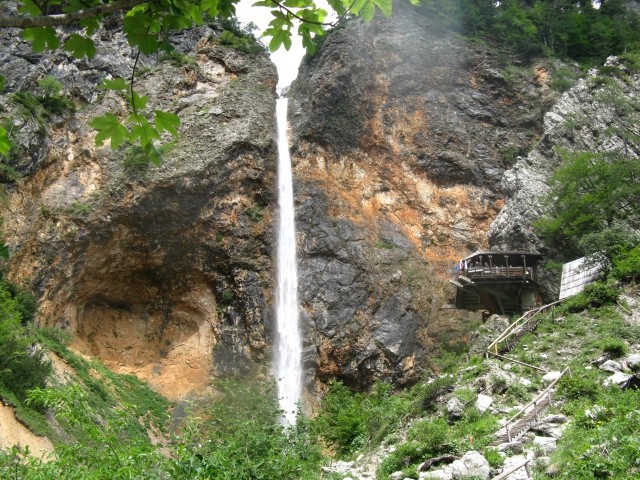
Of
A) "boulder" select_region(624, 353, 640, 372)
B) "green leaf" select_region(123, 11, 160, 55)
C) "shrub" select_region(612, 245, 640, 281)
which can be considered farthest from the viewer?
"shrub" select_region(612, 245, 640, 281)

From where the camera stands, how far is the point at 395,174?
101 feet

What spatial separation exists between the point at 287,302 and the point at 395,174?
955 cm

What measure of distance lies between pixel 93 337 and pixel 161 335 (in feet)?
9.02

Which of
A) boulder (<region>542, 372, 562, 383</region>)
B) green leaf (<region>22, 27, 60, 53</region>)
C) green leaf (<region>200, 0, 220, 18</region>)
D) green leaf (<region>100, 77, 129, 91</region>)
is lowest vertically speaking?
boulder (<region>542, 372, 562, 383</region>)

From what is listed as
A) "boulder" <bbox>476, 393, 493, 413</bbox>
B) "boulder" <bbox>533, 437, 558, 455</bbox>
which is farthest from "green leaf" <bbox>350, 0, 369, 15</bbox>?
"boulder" <bbox>476, 393, 493, 413</bbox>

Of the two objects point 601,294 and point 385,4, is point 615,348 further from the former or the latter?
point 385,4

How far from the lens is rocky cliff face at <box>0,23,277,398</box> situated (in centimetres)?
2308

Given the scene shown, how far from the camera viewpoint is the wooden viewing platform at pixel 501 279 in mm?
23219

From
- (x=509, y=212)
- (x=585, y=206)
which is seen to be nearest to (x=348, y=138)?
(x=509, y=212)

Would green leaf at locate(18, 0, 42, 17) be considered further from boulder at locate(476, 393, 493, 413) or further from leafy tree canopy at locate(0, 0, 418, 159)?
boulder at locate(476, 393, 493, 413)

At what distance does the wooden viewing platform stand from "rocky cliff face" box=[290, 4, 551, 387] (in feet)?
7.44

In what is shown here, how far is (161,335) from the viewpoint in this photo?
25875 millimetres

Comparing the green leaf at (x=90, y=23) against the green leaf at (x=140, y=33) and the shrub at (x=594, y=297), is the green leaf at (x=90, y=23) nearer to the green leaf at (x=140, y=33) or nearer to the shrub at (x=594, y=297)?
the green leaf at (x=140, y=33)

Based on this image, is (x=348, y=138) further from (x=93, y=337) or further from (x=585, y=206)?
(x=93, y=337)
